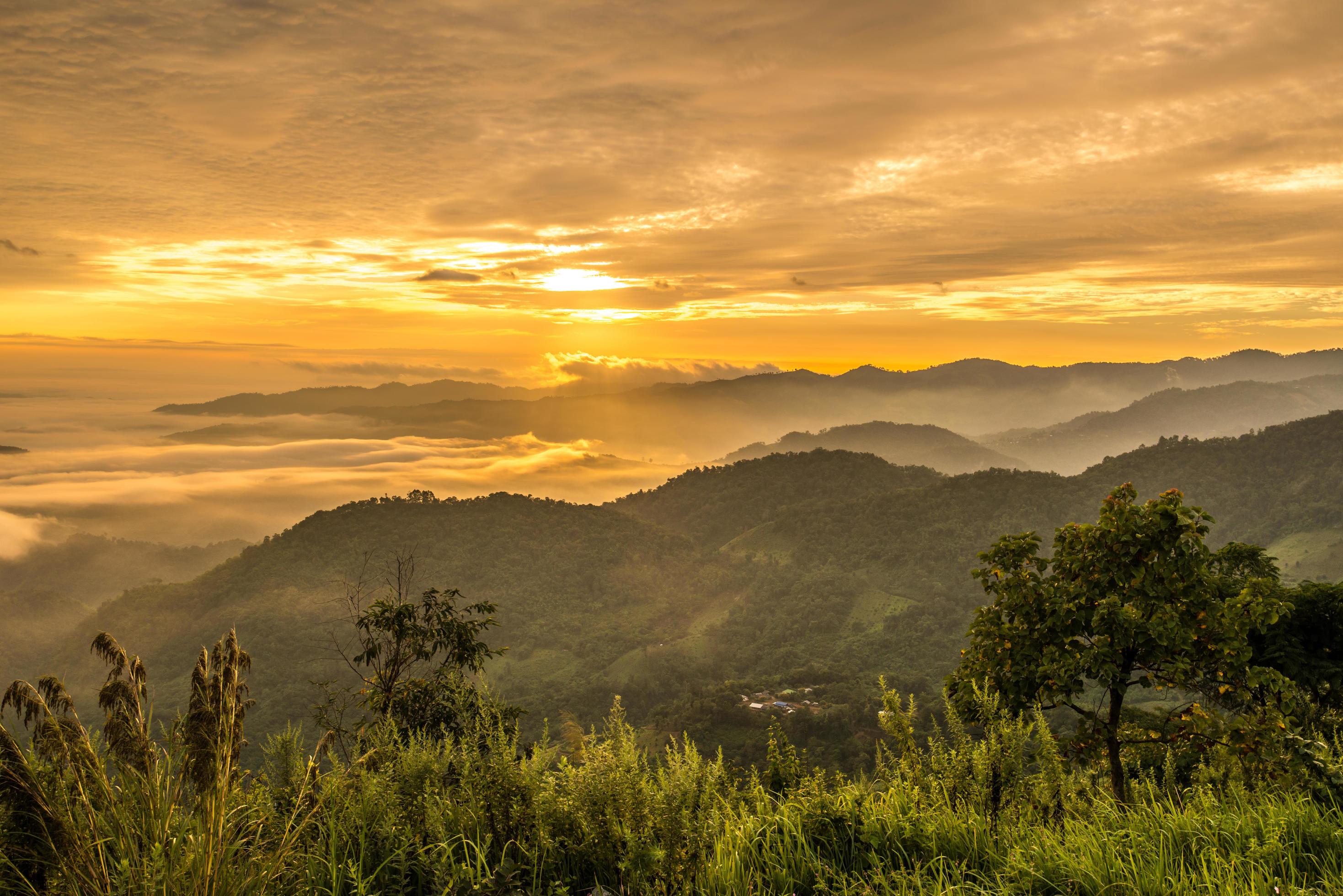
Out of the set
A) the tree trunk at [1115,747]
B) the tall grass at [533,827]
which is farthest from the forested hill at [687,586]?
the tall grass at [533,827]

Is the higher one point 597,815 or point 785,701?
point 597,815

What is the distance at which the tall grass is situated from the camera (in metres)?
3.68

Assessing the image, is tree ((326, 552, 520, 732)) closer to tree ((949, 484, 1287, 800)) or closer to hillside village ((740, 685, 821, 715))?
tree ((949, 484, 1287, 800))

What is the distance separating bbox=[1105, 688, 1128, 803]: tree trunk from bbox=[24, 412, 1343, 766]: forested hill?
87842mm

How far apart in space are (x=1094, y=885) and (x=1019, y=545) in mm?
6002

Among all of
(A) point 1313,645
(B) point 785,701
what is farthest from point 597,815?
(B) point 785,701

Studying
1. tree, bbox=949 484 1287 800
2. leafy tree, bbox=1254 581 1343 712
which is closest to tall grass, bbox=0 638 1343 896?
tree, bbox=949 484 1287 800

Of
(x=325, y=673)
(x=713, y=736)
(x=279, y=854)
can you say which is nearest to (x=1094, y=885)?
(x=279, y=854)

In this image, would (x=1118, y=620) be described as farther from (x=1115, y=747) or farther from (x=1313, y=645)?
(x=1313, y=645)

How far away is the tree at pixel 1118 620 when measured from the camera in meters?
8.45

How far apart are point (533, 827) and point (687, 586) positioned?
180 meters

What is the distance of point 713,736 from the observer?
84.5 meters

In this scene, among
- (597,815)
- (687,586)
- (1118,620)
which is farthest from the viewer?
(687,586)

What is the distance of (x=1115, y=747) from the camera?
814cm
